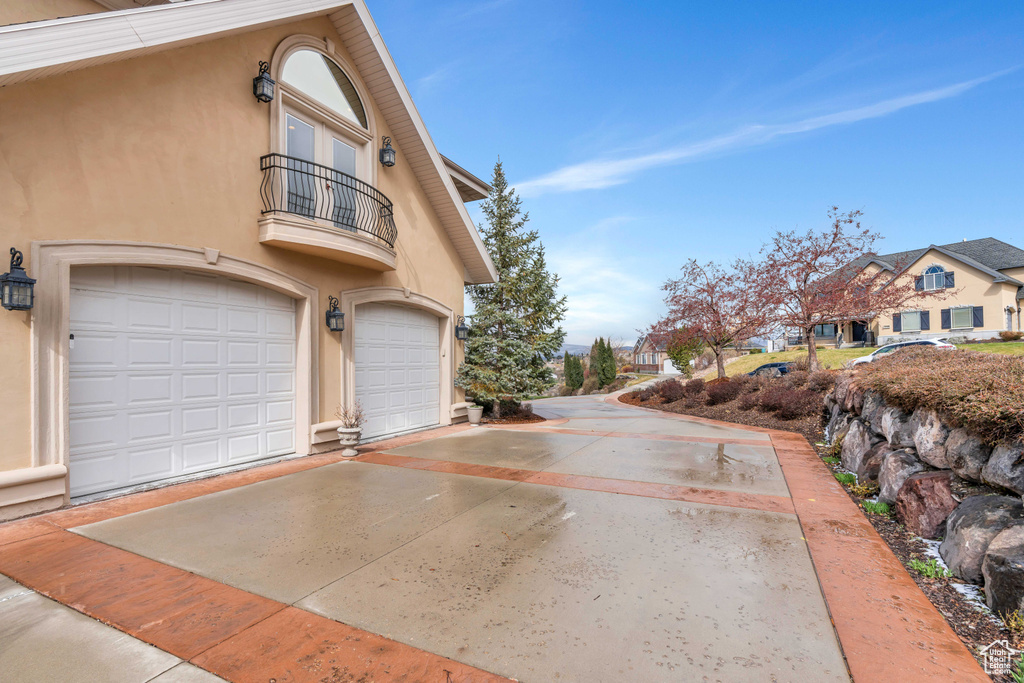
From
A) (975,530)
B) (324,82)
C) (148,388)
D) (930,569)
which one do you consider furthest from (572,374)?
(975,530)

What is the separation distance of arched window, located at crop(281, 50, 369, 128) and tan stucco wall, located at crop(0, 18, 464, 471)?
0.41 meters

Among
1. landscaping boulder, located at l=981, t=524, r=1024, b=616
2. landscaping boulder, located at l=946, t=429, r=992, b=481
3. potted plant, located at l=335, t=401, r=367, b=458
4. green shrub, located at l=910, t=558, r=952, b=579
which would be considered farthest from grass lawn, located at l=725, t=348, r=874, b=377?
landscaping boulder, located at l=981, t=524, r=1024, b=616

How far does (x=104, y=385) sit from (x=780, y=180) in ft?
62.4

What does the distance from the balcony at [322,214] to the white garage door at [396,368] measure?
57.5 inches

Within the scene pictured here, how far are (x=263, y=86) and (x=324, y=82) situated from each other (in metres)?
1.75

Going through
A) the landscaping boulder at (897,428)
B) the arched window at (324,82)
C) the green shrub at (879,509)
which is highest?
the arched window at (324,82)

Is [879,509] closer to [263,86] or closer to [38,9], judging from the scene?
[263,86]

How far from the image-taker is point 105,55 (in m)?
5.04

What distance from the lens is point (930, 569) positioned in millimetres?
3623

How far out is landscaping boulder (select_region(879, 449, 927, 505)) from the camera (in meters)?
5.00

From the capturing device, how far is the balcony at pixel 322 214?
7.07 metres

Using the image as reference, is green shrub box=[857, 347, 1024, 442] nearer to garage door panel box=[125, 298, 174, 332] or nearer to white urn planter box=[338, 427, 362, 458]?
white urn planter box=[338, 427, 362, 458]

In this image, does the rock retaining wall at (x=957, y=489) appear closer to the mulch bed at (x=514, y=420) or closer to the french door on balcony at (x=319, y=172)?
the mulch bed at (x=514, y=420)

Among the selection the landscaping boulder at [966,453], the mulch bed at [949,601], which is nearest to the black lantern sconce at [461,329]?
the mulch bed at [949,601]
